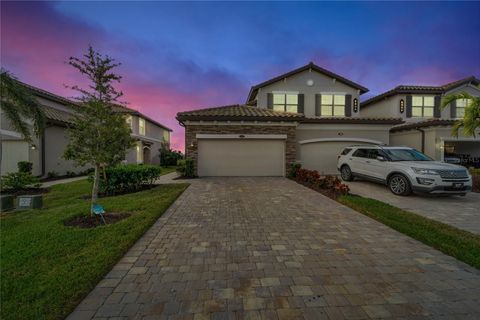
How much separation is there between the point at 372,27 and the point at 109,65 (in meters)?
13.1

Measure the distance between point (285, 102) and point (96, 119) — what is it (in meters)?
12.7

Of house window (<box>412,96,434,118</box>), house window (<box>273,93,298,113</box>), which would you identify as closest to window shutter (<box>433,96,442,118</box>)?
house window (<box>412,96,434,118</box>)

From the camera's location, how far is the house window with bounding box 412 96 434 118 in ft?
53.9

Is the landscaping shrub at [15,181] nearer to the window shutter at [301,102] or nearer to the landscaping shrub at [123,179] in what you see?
the landscaping shrub at [123,179]

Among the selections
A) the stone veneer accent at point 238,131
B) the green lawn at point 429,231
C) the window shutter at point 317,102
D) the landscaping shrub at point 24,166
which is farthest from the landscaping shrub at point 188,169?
the window shutter at point 317,102

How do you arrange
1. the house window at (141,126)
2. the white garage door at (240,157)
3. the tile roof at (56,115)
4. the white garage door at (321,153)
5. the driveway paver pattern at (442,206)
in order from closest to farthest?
the driveway paver pattern at (442,206) → the white garage door at (240,157) → the tile roof at (56,115) → the white garage door at (321,153) → the house window at (141,126)

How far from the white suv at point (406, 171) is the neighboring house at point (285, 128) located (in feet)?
10.5

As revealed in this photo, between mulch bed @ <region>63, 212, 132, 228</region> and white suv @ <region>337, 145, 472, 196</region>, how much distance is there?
883cm

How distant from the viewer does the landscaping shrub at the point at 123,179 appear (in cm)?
802

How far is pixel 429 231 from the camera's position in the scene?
174 inches

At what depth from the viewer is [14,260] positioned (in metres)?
3.19

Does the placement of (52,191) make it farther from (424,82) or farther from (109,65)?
(424,82)

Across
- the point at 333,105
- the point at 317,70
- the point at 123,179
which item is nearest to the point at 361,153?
the point at 333,105

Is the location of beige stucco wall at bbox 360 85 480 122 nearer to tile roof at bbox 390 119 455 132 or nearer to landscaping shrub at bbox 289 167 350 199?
tile roof at bbox 390 119 455 132
